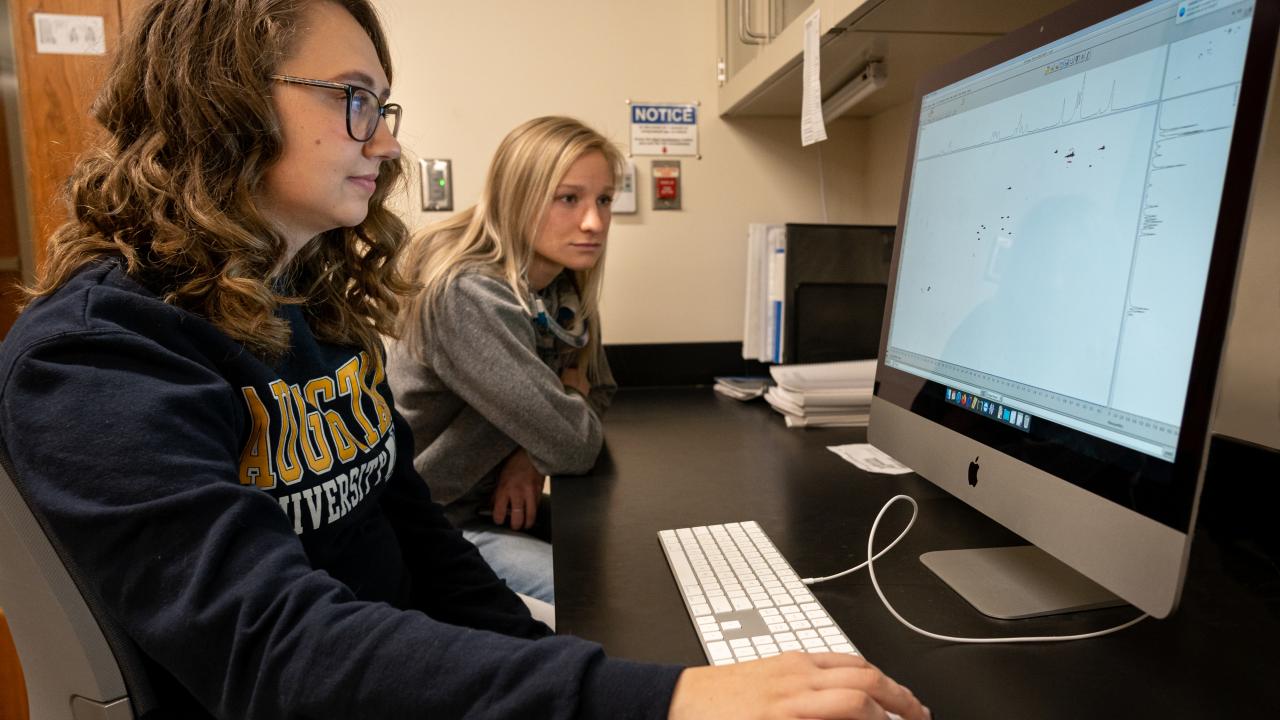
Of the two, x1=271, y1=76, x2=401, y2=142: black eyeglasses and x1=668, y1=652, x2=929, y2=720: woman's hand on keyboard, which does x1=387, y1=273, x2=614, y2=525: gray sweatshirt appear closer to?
x1=271, y1=76, x2=401, y2=142: black eyeglasses

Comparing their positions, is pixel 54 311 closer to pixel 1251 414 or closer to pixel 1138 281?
pixel 1138 281

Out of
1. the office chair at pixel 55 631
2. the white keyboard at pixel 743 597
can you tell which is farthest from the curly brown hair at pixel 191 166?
the white keyboard at pixel 743 597

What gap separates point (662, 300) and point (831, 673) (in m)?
1.54

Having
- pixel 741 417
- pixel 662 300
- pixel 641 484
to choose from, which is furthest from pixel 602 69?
pixel 641 484

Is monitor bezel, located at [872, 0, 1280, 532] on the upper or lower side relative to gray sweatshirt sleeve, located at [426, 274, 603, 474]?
upper

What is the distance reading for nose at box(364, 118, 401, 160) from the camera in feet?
2.63

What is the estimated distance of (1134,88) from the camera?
0.55 meters

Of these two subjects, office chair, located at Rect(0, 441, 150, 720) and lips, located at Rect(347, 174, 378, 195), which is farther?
lips, located at Rect(347, 174, 378, 195)

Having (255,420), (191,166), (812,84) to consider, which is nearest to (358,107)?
(191,166)

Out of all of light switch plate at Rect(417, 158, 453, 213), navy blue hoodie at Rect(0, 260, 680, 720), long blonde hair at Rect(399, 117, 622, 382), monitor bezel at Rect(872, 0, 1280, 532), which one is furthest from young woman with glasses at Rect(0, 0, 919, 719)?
light switch plate at Rect(417, 158, 453, 213)

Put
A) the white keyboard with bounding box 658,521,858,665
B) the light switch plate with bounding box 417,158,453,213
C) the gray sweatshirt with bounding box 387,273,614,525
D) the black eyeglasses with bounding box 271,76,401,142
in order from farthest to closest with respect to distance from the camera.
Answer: the light switch plate with bounding box 417,158,453,213 < the gray sweatshirt with bounding box 387,273,614,525 < the black eyeglasses with bounding box 271,76,401,142 < the white keyboard with bounding box 658,521,858,665

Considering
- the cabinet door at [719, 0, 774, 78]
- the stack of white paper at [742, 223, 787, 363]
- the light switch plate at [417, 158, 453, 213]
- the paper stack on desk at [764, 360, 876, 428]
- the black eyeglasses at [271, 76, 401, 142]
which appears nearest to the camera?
the black eyeglasses at [271, 76, 401, 142]

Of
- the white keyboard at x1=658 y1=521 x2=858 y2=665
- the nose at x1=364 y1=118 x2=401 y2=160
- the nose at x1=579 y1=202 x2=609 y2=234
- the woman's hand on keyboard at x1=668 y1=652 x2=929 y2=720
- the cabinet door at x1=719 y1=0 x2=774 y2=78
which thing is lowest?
the white keyboard at x1=658 y1=521 x2=858 y2=665

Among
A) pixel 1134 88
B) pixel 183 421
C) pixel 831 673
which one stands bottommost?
pixel 831 673
